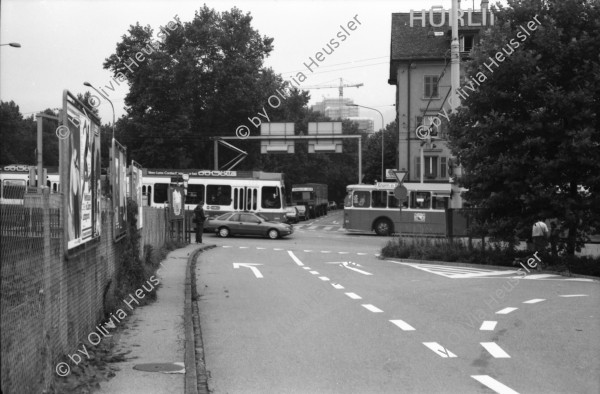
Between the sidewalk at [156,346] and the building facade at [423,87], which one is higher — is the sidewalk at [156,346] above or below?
below

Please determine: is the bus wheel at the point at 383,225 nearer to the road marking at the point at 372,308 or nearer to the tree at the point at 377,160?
the road marking at the point at 372,308

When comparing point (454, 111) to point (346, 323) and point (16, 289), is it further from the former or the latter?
point (16, 289)

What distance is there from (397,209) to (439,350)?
31.4 meters

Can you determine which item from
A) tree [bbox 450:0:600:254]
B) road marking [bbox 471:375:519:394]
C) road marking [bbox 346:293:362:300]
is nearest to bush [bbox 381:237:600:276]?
tree [bbox 450:0:600:254]

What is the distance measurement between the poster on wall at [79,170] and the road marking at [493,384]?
4.13m

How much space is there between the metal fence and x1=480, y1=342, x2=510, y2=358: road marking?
15.2ft

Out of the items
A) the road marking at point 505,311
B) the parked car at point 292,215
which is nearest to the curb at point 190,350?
the road marking at point 505,311

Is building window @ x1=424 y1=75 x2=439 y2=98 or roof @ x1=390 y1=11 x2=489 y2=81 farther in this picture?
roof @ x1=390 y1=11 x2=489 y2=81

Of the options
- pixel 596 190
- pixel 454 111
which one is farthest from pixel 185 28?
pixel 596 190

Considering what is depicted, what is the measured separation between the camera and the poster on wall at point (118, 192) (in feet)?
33.9

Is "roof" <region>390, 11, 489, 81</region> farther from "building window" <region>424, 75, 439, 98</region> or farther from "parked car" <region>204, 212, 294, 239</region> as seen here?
"parked car" <region>204, 212, 294, 239</region>

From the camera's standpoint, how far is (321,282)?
16.0m

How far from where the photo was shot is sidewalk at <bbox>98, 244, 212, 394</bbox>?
639 cm

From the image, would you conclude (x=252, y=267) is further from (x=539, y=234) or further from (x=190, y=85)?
(x=190, y=85)
